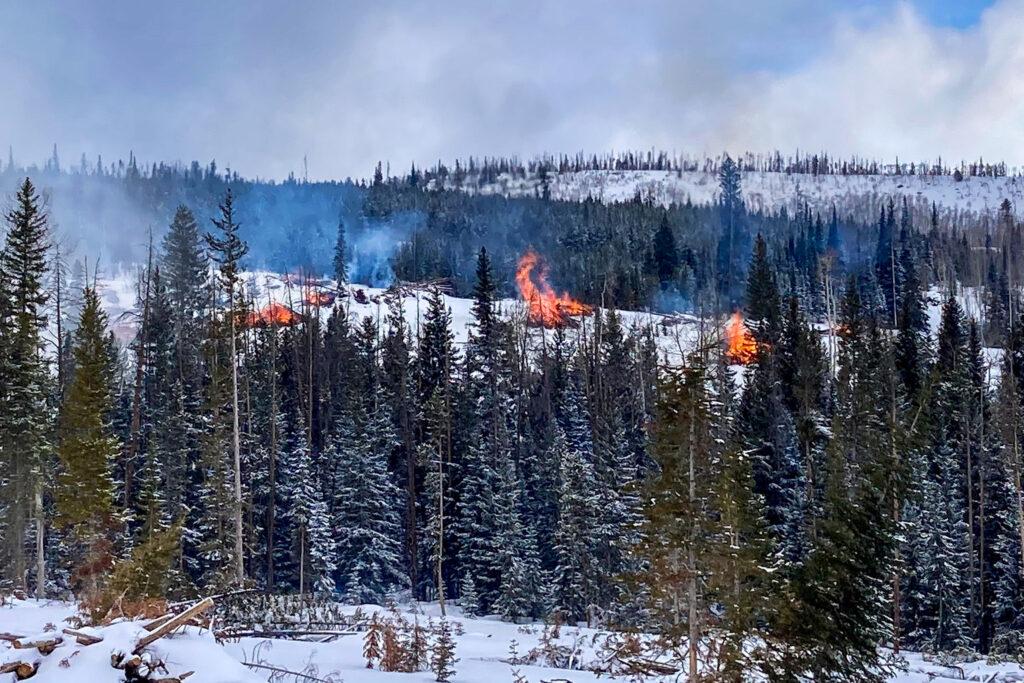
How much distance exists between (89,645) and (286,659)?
16.2 feet

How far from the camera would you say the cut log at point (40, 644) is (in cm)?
789

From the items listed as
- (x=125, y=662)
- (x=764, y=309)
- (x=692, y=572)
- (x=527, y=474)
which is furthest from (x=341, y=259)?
(x=125, y=662)

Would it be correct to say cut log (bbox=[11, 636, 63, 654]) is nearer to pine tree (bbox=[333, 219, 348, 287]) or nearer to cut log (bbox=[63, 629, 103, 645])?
cut log (bbox=[63, 629, 103, 645])

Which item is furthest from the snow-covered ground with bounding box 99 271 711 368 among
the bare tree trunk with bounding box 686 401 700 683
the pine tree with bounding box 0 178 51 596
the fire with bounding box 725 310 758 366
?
the bare tree trunk with bounding box 686 401 700 683

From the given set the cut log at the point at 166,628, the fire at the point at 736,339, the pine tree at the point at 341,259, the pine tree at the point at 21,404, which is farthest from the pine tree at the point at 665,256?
the cut log at the point at 166,628

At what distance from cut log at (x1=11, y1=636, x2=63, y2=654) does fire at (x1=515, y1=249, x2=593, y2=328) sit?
72272 mm

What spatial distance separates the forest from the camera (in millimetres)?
14461

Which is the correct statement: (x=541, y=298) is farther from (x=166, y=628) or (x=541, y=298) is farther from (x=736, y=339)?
(x=166, y=628)

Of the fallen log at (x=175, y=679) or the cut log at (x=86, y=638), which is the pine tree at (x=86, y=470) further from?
the fallen log at (x=175, y=679)

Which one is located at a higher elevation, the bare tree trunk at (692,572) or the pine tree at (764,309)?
the pine tree at (764,309)

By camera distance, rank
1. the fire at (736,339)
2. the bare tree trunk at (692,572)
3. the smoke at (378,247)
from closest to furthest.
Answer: the bare tree trunk at (692,572), the fire at (736,339), the smoke at (378,247)

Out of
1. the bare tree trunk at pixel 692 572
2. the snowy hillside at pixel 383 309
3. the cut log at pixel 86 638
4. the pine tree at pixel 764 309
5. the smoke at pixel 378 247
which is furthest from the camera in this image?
the smoke at pixel 378 247

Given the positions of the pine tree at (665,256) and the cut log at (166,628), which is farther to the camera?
the pine tree at (665,256)

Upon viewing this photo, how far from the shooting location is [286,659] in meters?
12.4
